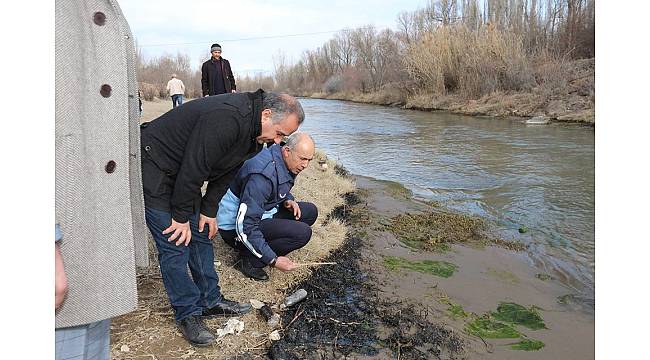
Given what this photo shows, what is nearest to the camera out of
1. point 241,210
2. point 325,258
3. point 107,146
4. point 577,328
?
point 107,146

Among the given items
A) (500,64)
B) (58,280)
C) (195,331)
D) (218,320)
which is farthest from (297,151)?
(500,64)

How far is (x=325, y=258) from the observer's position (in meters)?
4.64

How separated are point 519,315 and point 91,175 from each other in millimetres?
3546

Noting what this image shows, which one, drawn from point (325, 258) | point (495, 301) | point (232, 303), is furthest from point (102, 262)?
point (495, 301)

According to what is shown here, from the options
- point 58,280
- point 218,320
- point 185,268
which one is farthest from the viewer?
point 218,320

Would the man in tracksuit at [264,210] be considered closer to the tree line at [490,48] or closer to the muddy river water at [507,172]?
the muddy river water at [507,172]

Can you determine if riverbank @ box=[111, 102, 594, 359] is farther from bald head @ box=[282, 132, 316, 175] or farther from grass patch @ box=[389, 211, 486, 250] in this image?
bald head @ box=[282, 132, 316, 175]

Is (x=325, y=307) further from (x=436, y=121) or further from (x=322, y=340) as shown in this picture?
(x=436, y=121)

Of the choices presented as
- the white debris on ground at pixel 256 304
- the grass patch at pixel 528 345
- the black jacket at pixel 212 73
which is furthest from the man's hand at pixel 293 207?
the black jacket at pixel 212 73

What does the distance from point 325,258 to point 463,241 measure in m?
1.95

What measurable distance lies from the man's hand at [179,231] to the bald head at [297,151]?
1.15 m

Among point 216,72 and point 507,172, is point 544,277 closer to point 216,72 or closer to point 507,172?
point 507,172

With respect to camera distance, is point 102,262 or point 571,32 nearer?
point 102,262

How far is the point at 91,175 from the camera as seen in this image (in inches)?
61.6
